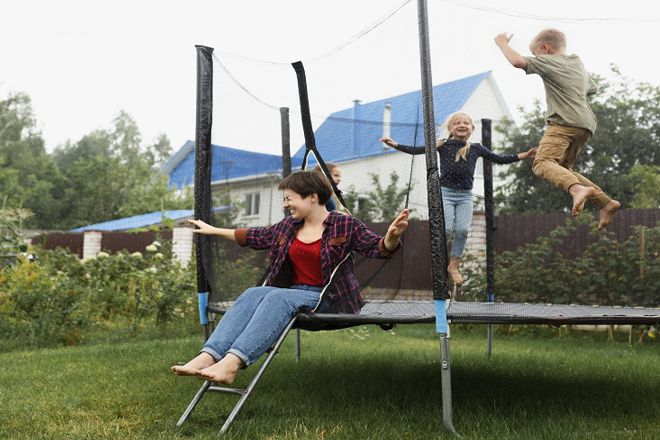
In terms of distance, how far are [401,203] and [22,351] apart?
8.93ft

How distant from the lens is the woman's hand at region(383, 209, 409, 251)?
103 inches

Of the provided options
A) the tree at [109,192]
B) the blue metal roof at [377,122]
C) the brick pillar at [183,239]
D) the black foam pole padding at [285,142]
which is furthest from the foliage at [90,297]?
the tree at [109,192]

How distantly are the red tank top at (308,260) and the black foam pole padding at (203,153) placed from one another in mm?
702

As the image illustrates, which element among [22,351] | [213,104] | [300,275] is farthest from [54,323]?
[300,275]

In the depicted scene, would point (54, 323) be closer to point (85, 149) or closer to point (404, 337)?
point (404, 337)

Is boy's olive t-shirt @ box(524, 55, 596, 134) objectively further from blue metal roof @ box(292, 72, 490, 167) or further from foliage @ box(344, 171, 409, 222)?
foliage @ box(344, 171, 409, 222)

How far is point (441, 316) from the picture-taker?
2.62 m

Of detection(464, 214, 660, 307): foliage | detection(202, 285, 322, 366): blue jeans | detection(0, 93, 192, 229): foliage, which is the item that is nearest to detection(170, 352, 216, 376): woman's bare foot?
detection(202, 285, 322, 366): blue jeans

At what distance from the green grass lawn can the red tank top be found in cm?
52

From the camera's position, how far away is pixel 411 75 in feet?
10.8

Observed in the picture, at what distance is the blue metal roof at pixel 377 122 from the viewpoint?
3.35 m

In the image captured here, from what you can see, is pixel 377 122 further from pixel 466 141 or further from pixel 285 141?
pixel 285 141

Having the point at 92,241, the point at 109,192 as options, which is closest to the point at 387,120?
the point at 92,241

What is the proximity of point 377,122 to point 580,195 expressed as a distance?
1.12 m
